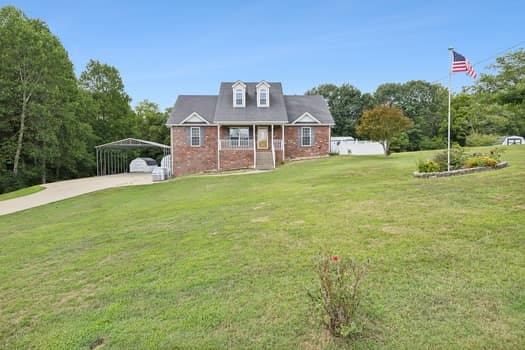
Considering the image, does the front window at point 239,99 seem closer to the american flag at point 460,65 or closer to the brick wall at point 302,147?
the brick wall at point 302,147

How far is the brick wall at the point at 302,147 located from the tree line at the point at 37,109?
18.2 metres

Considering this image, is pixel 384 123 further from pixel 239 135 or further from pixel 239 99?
pixel 239 99

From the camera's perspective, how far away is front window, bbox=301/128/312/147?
24.5m

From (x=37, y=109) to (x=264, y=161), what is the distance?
56.2ft

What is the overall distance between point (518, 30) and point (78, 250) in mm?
29142

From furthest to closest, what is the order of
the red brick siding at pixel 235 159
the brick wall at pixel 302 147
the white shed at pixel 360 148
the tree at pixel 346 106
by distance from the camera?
the tree at pixel 346 106 → the white shed at pixel 360 148 → the brick wall at pixel 302 147 → the red brick siding at pixel 235 159

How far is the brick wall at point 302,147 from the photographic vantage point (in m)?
24.4

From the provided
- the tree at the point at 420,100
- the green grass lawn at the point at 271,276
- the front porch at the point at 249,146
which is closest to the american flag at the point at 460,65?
the green grass lawn at the point at 271,276

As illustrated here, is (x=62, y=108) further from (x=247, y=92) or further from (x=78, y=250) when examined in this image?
(x=78, y=250)

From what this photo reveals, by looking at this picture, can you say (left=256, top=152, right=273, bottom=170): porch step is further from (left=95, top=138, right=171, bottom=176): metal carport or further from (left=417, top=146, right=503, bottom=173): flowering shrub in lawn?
(left=417, top=146, right=503, bottom=173): flowering shrub in lawn

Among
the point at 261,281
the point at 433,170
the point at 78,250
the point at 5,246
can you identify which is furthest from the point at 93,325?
the point at 433,170

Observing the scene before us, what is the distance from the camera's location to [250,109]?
963 inches

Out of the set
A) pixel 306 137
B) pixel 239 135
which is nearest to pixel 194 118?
pixel 239 135

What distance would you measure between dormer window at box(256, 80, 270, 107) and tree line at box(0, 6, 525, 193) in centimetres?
732
